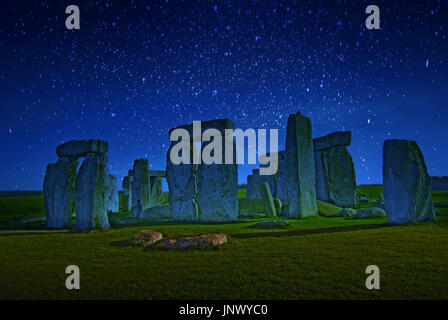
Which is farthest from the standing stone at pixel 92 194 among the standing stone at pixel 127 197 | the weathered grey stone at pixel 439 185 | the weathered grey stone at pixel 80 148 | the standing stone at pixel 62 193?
the weathered grey stone at pixel 439 185

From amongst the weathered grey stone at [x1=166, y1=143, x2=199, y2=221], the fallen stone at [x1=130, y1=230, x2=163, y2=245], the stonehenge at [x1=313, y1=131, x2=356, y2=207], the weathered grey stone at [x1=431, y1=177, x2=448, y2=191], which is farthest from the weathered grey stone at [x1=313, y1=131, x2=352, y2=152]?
the weathered grey stone at [x1=431, y1=177, x2=448, y2=191]

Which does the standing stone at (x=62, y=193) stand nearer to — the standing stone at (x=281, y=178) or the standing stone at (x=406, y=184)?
the standing stone at (x=406, y=184)

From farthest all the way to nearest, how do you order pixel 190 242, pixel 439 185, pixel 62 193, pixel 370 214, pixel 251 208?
pixel 439 185, pixel 251 208, pixel 370 214, pixel 62 193, pixel 190 242

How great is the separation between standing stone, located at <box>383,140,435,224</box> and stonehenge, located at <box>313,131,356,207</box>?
718cm

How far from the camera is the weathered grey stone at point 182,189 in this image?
1147 centimetres

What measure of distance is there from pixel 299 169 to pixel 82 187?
724cm

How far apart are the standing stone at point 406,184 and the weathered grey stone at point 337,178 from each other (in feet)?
23.6

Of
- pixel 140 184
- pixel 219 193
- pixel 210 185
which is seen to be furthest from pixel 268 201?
pixel 140 184

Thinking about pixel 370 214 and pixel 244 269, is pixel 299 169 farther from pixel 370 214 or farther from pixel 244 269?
pixel 244 269

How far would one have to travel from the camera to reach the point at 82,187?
8.20 meters

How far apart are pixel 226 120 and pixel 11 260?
773 cm

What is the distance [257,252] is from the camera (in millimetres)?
4797
